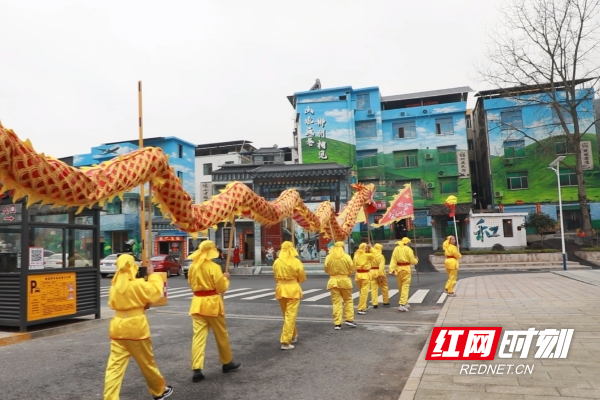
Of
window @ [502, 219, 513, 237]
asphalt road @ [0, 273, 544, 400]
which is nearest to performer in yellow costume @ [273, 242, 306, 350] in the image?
asphalt road @ [0, 273, 544, 400]

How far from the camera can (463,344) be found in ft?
21.9

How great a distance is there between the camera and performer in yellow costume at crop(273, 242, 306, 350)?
7.34 metres

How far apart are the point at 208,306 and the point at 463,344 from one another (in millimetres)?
3892

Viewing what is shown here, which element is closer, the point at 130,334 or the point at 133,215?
the point at 130,334

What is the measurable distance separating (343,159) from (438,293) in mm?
24223

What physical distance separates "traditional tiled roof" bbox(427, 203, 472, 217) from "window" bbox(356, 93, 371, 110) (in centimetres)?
1095

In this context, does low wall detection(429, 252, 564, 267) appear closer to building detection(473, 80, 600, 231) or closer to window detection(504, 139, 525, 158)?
building detection(473, 80, 600, 231)

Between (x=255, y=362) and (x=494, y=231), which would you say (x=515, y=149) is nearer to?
(x=494, y=231)

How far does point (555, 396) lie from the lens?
442 centimetres

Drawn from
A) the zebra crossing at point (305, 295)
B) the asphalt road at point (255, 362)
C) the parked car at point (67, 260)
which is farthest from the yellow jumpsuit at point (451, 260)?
the parked car at point (67, 260)

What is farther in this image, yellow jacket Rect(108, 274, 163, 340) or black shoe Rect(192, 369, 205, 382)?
black shoe Rect(192, 369, 205, 382)

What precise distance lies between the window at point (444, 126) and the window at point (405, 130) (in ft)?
6.33

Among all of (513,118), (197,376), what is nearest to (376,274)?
(197,376)

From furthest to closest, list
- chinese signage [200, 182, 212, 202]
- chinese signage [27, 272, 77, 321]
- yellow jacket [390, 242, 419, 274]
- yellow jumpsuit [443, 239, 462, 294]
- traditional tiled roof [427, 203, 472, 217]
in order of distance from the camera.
Answer: chinese signage [200, 182, 212, 202] → traditional tiled roof [427, 203, 472, 217] → yellow jumpsuit [443, 239, 462, 294] → yellow jacket [390, 242, 419, 274] → chinese signage [27, 272, 77, 321]
